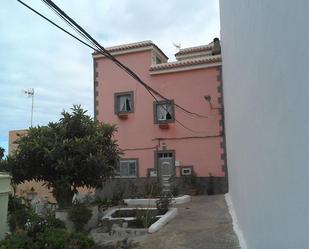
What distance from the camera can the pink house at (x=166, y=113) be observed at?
18.1 meters

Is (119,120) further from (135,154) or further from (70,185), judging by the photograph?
(70,185)

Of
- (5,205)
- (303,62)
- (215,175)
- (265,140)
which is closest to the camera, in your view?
(303,62)

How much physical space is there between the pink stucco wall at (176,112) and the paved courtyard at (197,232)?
557cm

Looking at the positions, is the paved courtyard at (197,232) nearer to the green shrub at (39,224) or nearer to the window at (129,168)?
the green shrub at (39,224)

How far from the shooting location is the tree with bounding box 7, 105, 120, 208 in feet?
35.2

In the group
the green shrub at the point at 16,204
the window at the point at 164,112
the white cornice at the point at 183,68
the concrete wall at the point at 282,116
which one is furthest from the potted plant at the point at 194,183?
the concrete wall at the point at 282,116

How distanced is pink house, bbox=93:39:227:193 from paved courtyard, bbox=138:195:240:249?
5474 millimetres

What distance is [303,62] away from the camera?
2080mm

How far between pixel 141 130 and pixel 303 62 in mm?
17302

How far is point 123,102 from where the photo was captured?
19.9m

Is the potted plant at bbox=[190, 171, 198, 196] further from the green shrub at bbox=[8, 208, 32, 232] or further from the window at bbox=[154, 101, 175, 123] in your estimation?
the green shrub at bbox=[8, 208, 32, 232]

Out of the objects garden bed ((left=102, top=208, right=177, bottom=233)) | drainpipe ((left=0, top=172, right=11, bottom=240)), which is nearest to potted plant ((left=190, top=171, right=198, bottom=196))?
garden bed ((left=102, top=208, right=177, bottom=233))

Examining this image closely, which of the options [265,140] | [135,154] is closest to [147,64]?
[135,154]

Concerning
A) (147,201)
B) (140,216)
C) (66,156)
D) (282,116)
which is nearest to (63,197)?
(66,156)
